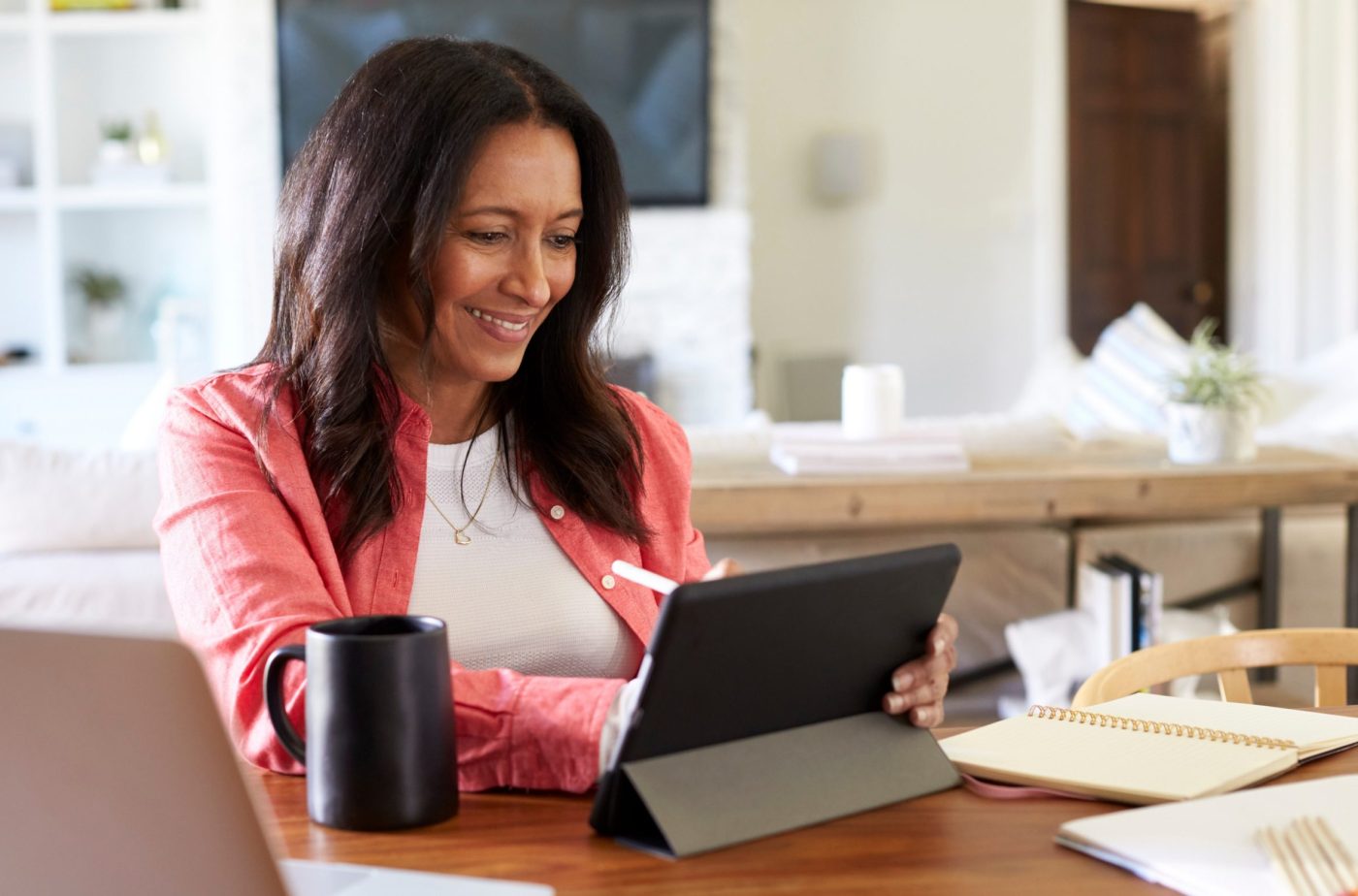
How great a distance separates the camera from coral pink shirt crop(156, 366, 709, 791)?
99 cm

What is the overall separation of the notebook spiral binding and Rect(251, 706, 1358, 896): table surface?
149 mm

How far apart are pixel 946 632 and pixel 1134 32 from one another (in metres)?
6.19

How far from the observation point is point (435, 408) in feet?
4.72

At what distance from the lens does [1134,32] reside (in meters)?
6.66

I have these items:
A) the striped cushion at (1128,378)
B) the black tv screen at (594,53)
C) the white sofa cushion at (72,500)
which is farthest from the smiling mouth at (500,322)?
the black tv screen at (594,53)

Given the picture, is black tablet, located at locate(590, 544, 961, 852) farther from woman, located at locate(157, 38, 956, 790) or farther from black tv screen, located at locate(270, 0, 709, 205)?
black tv screen, located at locate(270, 0, 709, 205)

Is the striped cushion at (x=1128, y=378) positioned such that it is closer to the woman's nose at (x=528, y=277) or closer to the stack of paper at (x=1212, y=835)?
the woman's nose at (x=528, y=277)

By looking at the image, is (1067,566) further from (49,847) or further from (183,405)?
(49,847)

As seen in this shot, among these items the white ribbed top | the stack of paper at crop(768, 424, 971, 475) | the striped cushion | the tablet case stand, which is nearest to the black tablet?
the tablet case stand

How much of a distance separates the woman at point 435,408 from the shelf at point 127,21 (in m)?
4.42

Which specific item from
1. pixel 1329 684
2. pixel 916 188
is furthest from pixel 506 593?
pixel 916 188

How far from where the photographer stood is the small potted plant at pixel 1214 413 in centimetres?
283

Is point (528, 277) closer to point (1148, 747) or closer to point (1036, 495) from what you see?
point (1148, 747)

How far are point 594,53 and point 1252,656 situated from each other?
4448mm
